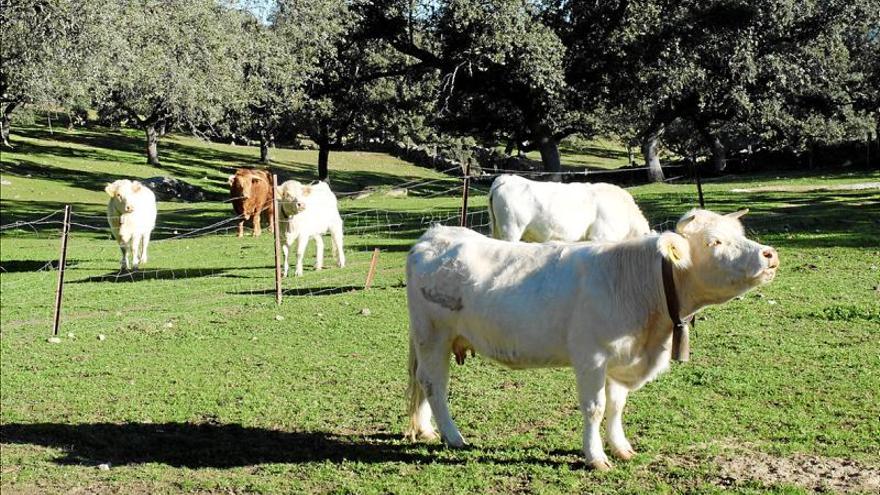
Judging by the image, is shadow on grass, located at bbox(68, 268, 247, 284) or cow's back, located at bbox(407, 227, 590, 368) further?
shadow on grass, located at bbox(68, 268, 247, 284)

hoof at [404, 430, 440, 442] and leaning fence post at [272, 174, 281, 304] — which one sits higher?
leaning fence post at [272, 174, 281, 304]

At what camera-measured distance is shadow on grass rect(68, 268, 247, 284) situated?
18.7 meters

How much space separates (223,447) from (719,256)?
14.5 ft

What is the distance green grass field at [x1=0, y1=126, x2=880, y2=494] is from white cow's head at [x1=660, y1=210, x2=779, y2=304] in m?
1.39

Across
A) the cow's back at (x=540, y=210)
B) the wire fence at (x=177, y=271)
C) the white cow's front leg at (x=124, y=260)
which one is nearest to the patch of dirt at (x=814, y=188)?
the wire fence at (x=177, y=271)

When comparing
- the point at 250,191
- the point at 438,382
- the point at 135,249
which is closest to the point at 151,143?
the point at 250,191

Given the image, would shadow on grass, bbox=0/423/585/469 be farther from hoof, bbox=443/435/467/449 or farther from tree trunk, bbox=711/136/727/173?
tree trunk, bbox=711/136/727/173

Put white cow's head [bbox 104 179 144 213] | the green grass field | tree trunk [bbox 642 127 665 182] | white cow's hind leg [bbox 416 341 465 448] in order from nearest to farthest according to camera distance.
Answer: the green grass field
white cow's hind leg [bbox 416 341 465 448]
white cow's head [bbox 104 179 144 213]
tree trunk [bbox 642 127 665 182]

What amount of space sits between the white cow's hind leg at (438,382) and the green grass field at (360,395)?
20 cm

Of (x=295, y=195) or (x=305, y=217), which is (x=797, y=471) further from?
(x=295, y=195)

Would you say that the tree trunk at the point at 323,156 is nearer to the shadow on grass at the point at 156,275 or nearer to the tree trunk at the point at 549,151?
the tree trunk at the point at 549,151

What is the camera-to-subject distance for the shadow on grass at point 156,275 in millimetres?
18719

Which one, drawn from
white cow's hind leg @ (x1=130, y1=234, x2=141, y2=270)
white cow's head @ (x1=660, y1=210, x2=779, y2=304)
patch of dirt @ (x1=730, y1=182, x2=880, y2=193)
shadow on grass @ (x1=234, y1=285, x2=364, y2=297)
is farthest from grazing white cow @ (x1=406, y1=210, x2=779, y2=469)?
patch of dirt @ (x1=730, y1=182, x2=880, y2=193)

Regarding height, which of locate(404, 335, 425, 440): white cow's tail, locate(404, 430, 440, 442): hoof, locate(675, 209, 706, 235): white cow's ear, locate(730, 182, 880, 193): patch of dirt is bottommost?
locate(404, 430, 440, 442): hoof
